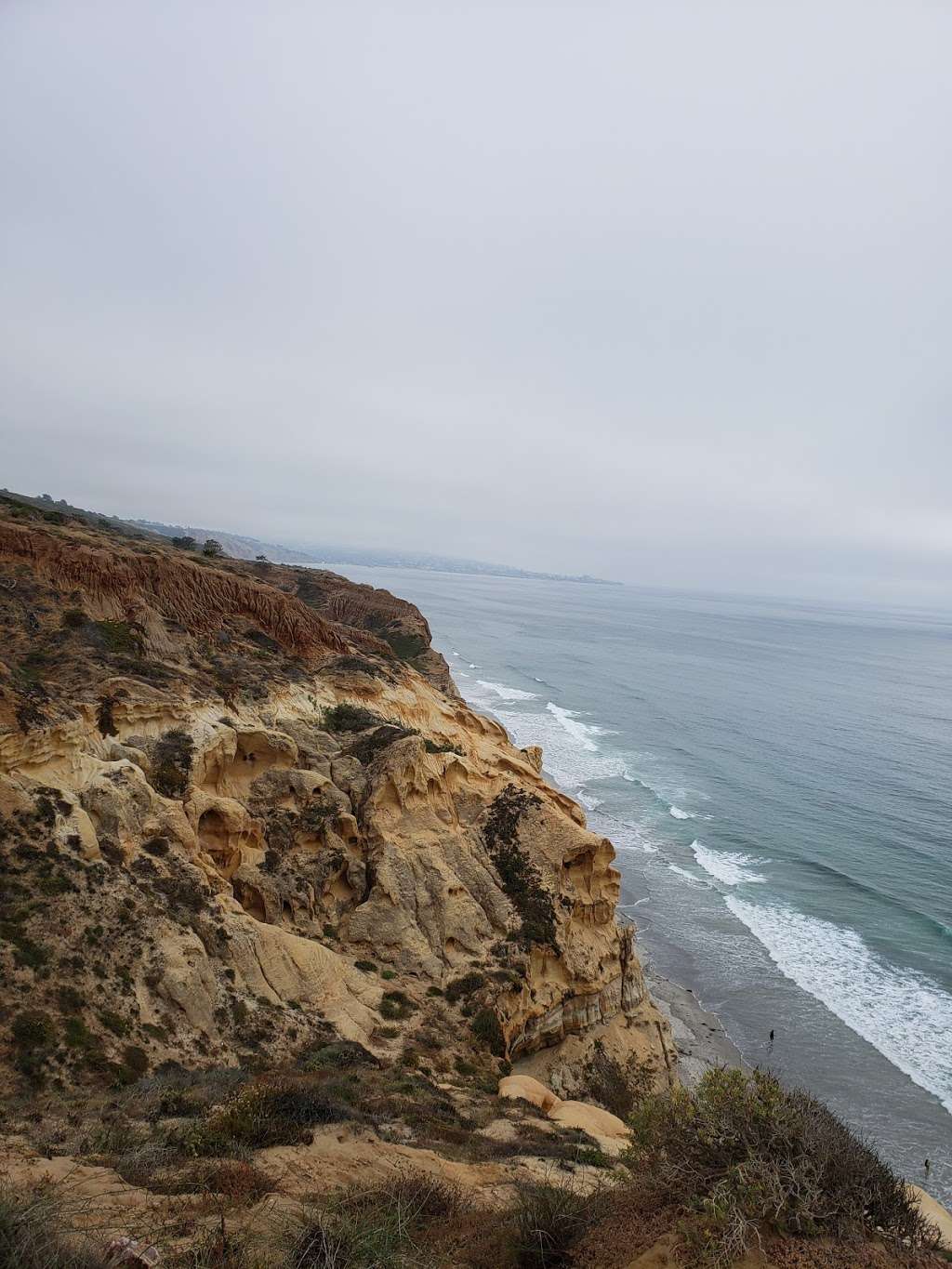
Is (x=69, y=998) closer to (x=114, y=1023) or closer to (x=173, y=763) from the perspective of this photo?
(x=114, y=1023)

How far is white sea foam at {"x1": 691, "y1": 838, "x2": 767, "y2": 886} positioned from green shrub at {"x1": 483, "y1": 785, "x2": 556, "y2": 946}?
775 inches

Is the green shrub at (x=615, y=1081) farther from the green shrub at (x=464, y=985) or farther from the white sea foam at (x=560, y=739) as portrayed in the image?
the white sea foam at (x=560, y=739)

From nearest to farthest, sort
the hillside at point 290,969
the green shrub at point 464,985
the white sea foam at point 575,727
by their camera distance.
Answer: the hillside at point 290,969, the green shrub at point 464,985, the white sea foam at point 575,727

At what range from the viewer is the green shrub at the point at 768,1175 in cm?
721

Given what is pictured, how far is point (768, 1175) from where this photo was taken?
7523 millimetres

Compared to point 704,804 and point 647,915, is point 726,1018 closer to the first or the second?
point 647,915

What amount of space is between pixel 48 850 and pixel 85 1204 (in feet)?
35.1

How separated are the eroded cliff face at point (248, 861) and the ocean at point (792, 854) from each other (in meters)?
7.90

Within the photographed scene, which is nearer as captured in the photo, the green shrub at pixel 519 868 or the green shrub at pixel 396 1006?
the green shrub at pixel 396 1006

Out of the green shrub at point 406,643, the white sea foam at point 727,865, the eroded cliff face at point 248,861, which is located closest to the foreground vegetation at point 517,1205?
the eroded cliff face at point 248,861

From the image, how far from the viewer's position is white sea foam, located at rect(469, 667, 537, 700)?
80.1 m

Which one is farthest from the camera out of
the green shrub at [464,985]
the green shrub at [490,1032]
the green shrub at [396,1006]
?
the green shrub at [464,985]

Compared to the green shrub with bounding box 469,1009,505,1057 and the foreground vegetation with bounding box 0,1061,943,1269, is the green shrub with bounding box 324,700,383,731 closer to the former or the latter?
the green shrub with bounding box 469,1009,505,1057

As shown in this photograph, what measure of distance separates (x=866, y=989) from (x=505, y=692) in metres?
55.7
